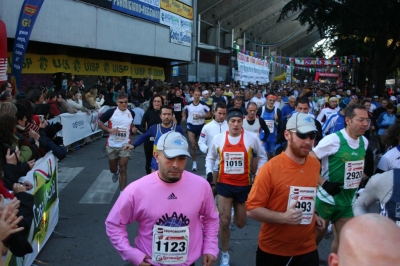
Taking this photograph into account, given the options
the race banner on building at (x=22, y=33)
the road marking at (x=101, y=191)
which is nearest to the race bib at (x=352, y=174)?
the road marking at (x=101, y=191)

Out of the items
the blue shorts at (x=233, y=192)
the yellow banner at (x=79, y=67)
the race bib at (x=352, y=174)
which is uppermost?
the yellow banner at (x=79, y=67)

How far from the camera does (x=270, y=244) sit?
4262 millimetres

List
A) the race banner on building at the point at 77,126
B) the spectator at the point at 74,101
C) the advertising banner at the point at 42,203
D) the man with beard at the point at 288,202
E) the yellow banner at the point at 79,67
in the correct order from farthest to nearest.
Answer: the yellow banner at the point at 79,67 < the spectator at the point at 74,101 < the race banner on building at the point at 77,126 < the advertising banner at the point at 42,203 < the man with beard at the point at 288,202

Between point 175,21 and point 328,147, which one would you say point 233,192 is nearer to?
point 328,147

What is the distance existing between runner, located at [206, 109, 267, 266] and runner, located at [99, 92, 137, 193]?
10.3 feet

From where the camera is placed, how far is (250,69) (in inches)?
2004

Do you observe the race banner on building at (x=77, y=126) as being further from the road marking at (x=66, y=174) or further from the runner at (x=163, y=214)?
the runner at (x=163, y=214)

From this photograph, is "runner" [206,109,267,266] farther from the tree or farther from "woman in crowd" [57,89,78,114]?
the tree

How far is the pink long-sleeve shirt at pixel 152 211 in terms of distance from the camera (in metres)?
3.66

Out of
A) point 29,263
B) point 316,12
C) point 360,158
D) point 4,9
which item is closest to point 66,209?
point 29,263

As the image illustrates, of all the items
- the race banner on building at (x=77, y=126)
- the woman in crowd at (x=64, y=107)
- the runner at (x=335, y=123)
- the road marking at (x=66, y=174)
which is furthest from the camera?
the woman in crowd at (x=64, y=107)

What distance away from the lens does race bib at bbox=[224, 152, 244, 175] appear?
633 centimetres

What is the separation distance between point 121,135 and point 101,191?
4.39 ft

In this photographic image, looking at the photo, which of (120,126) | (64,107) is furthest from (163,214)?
(64,107)
